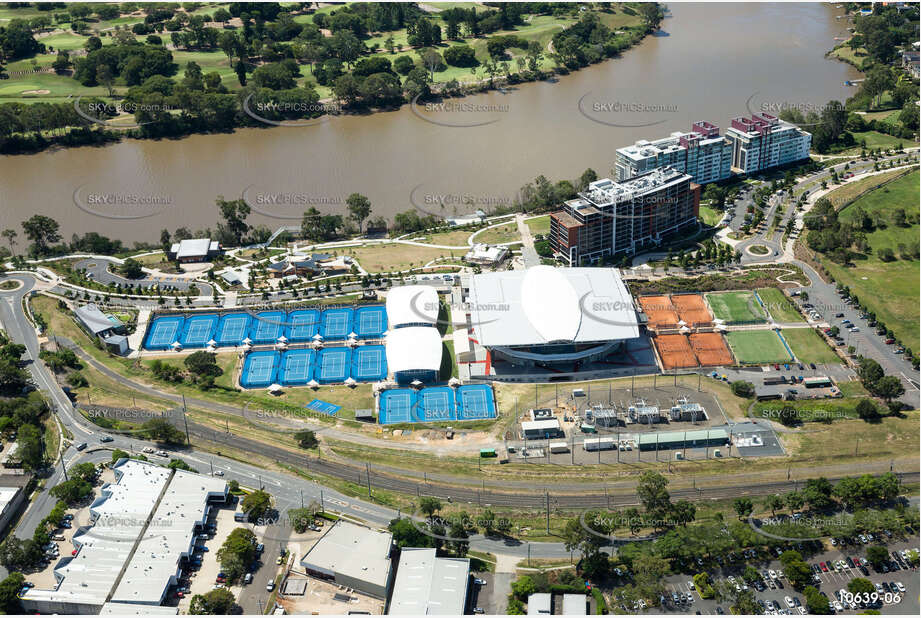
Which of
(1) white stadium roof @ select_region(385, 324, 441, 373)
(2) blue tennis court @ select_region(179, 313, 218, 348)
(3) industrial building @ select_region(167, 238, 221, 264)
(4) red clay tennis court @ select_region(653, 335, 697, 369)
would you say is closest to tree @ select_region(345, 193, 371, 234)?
(3) industrial building @ select_region(167, 238, 221, 264)

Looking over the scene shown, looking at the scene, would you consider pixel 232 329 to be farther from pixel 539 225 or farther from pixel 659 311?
pixel 659 311

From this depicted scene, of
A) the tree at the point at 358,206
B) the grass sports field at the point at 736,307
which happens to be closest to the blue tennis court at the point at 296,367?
the tree at the point at 358,206

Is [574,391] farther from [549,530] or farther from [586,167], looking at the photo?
[586,167]

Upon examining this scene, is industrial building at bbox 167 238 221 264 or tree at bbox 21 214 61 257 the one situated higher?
tree at bbox 21 214 61 257

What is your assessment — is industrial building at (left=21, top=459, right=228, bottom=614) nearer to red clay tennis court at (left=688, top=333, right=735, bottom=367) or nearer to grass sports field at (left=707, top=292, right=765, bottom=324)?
red clay tennis court at (left=688, top=333, right=735, bottom=367)

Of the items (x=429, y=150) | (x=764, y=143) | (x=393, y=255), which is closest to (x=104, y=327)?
(x=393, y=255)

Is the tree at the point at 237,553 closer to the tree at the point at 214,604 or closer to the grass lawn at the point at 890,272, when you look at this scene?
the tree at the point at 214,604
